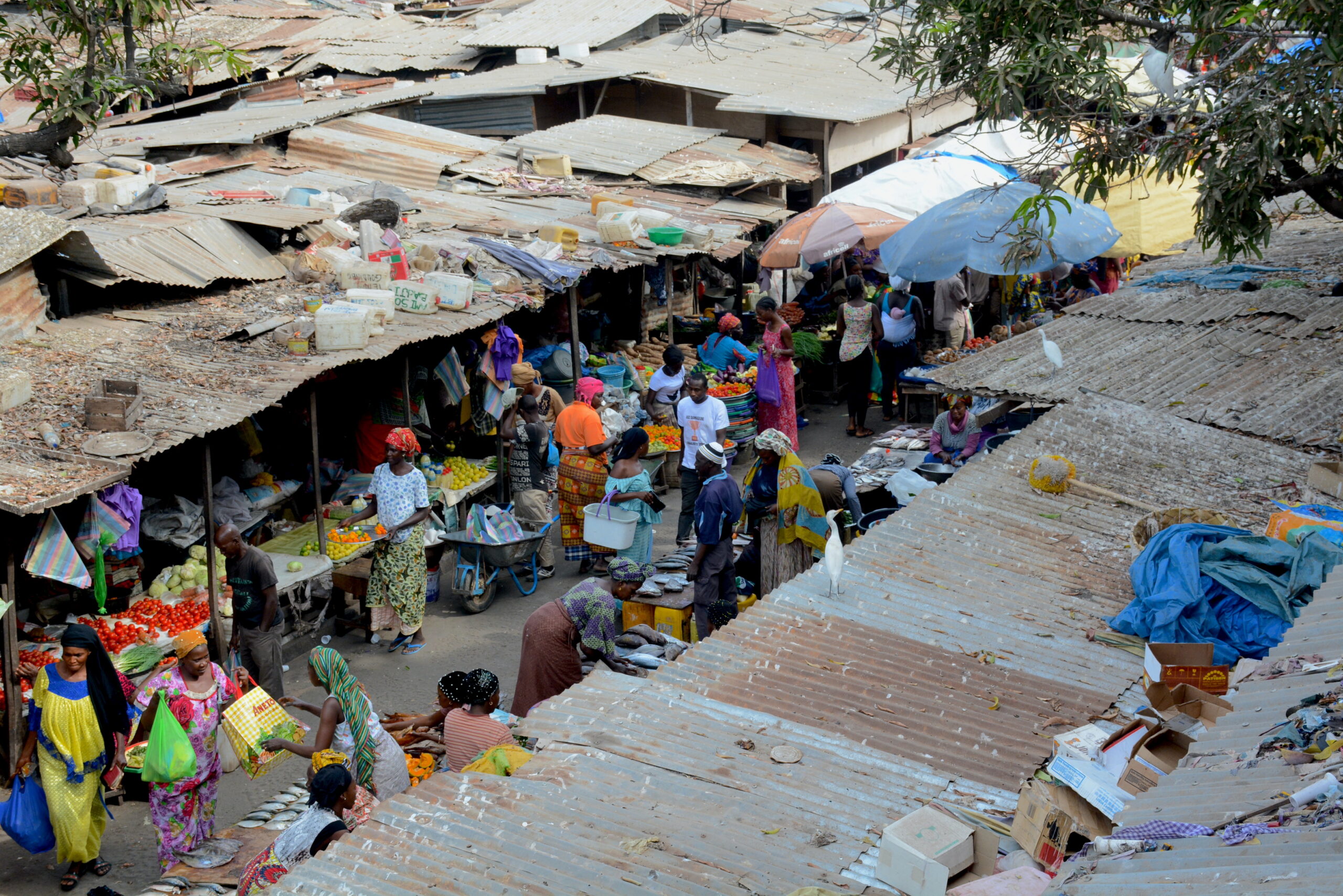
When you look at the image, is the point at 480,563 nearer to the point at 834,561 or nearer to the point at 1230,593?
the point at 834,561

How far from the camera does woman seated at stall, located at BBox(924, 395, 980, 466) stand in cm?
1131

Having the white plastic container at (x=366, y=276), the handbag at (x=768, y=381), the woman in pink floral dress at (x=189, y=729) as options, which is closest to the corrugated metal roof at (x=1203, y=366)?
the handbag at (x=768, y=381)

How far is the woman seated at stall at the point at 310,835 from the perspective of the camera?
5527 mm

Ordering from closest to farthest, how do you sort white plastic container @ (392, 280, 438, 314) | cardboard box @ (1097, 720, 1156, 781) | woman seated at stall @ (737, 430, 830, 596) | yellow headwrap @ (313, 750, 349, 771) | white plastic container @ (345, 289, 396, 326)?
cardboard box @ (1097, 720, 1156, 781)
yellow headwrap @ (313, 750, 349, 771)
woman seated at stall @ (737, 430, 830, 596)
white plastic container @ (345, 289, 396, 326)
white plastic container @ (392, 280, 438, 314)

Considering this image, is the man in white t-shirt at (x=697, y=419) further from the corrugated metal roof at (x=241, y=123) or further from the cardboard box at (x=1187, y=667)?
the corrugated metal roof at (x=241, y=123)

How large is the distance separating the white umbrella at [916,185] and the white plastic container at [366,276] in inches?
242

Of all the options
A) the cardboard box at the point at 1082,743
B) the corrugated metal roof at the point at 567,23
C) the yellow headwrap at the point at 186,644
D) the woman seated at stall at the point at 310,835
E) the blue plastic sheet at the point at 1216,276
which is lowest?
the woman seated at stall at the point at 310,835

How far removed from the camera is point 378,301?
35.6 feet

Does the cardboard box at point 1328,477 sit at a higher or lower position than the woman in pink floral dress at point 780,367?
higher

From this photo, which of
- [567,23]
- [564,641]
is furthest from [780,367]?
[567,23]

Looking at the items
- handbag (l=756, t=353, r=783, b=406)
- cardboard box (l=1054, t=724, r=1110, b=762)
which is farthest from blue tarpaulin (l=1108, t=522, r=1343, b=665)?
handbag (l=756, t=353, r=783, b=406)

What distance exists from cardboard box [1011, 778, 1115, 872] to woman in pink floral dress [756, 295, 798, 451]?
27.7 feet

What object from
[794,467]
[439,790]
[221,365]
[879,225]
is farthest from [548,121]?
[439,790]

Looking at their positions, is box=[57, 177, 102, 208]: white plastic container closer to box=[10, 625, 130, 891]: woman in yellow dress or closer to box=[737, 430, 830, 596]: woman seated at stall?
box=[10, 625, 130, 891]: woman in yellow dress
